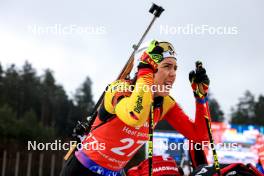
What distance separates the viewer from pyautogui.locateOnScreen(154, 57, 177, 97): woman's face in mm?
3848

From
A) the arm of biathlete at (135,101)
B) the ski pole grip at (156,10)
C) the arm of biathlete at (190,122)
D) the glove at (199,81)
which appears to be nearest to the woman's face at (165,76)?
the arm of biathlete at (135,101)

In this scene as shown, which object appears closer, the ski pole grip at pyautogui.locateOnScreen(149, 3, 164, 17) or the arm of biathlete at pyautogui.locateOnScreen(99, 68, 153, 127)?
the arm of biathlete at pyautogui.locateOnScreen(99, 68, 153, 127)

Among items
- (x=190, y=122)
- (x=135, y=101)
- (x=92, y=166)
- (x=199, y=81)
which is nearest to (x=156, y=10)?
(x=199, y=81)

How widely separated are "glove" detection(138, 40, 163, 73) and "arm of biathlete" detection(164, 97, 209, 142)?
0.86m

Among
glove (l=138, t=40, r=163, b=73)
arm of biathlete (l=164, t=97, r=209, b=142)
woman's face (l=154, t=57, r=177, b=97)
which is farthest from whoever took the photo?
arm of biathlete (l=164, t=97, r=209, b=142)

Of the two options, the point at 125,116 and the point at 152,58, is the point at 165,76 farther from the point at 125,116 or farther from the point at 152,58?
the point at 125,116

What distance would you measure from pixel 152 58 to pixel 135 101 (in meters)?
0.43

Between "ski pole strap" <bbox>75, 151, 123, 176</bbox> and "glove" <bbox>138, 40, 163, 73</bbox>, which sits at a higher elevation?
"glove" <bbox>138, 40, 163, 73</bbox>

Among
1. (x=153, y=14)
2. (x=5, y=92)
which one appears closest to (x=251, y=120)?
(x=5, y=92)

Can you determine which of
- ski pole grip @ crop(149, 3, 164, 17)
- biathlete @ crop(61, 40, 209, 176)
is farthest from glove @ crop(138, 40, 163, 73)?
ski pole grip @ crop(149, 3, 164, 17)

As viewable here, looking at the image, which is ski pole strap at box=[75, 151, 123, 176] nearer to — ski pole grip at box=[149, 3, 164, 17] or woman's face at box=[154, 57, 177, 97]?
woman's face at box=[154, 57, 177, 97]

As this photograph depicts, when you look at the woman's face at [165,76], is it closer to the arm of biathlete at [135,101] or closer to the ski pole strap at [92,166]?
the arm of biathlete at [135,101]

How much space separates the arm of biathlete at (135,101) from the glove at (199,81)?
0.74 metres

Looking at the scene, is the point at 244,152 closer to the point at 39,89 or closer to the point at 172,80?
the point at 172,80
